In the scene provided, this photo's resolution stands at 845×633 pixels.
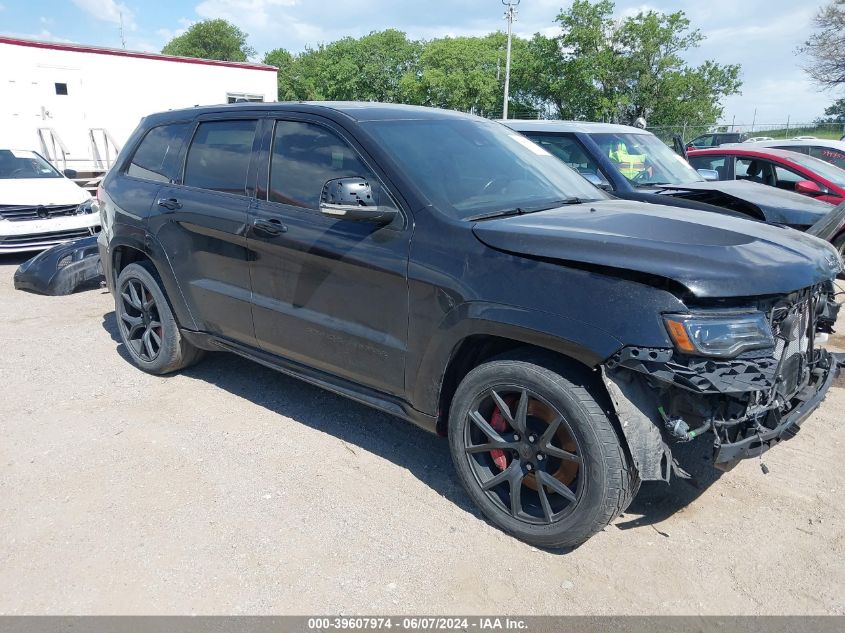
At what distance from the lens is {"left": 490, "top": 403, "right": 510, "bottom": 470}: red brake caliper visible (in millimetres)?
3127

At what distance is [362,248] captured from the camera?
3.40m

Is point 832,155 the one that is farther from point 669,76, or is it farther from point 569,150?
point 669,76

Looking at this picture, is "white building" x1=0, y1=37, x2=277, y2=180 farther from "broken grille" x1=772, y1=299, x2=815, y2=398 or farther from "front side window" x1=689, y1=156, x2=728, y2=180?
"broken grille" x1=772, y1=299, x2=815, y2=398

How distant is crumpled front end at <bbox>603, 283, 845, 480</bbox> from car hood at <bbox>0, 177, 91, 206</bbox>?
9.50m

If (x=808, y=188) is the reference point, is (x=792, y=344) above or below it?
below

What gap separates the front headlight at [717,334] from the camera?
8.25 ft

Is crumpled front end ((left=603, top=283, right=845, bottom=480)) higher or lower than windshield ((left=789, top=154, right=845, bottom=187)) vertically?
lower

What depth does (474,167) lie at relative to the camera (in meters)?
3.65

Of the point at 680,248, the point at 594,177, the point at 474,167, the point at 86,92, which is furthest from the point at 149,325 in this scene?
the point at 86,92

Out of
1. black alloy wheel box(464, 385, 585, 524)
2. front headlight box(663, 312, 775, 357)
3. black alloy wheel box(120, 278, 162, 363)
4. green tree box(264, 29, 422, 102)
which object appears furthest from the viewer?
green tree box(264, 29, 422, 102)

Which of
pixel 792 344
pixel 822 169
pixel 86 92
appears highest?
pixel 86 92

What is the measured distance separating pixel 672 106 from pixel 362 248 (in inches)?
1638

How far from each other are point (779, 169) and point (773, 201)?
272cm

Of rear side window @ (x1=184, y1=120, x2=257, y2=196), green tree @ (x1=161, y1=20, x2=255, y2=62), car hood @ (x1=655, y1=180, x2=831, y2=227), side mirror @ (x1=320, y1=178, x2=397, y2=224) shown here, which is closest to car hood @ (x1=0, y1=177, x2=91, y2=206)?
rear side window @ (x1=184, y1=120, x2=257, y2=196)
